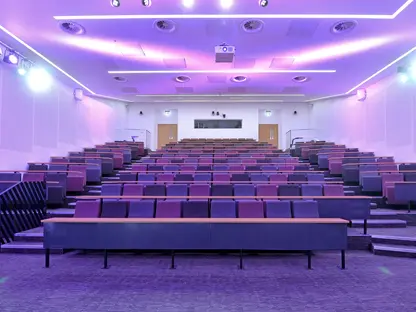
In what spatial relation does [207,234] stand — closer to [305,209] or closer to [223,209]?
[223,209]

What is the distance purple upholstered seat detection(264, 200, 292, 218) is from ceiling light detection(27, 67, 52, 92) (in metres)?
→ 6.80

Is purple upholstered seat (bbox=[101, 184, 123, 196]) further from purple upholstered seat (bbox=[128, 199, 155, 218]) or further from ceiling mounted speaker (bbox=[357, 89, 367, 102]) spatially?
ceiling mounted speaker (bbox=[357, 89, 367, 102])

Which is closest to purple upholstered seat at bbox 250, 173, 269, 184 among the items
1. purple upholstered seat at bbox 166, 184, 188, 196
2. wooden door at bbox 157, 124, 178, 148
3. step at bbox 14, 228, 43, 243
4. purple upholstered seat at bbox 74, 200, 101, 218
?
purple upholstered seat at bbox 166, 184, 188, 196

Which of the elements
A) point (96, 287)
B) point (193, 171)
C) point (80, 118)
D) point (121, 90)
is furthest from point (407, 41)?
point (80, 118)

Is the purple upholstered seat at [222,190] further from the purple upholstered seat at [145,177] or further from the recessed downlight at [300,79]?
the recessed downlight at [300,79]

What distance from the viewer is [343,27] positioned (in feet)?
19.0

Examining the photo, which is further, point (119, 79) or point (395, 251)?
point (119, 79)

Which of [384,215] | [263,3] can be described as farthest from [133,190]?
[384,215]

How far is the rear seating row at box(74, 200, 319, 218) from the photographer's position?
4.27 metres

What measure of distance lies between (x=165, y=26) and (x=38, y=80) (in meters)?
4.34

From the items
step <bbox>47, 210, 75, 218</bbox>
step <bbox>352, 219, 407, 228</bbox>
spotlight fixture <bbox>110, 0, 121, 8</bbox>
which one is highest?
spotlight fixture <bbox>110, 0, 121, 8</bbox>

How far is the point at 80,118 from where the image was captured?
10750 millimetres

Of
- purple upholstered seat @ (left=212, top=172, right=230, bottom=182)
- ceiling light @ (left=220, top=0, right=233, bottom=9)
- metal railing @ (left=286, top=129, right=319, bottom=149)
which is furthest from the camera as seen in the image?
metal railing @ (left=286, top=129, right=319, bottom=149)

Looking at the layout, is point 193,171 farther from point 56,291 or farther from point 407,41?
point 407,41
